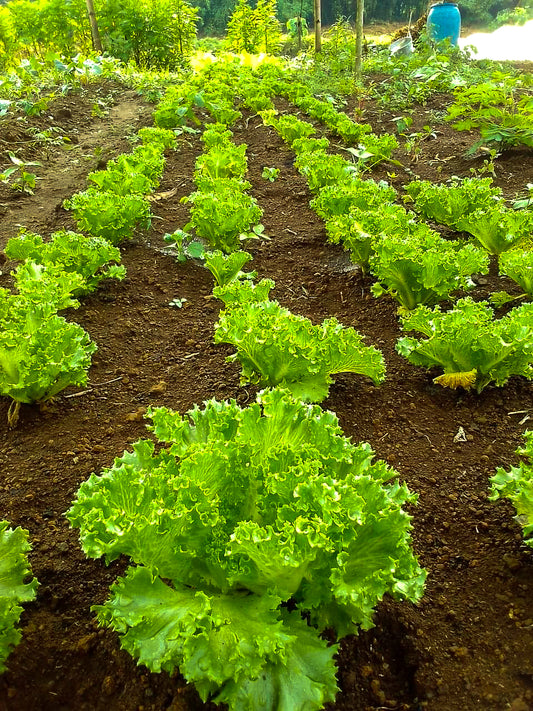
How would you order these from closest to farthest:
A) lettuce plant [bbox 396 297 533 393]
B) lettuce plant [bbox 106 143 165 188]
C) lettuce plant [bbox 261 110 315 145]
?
lettuce plant [bbox 396 297 533 393] < lettuce plant [bbox 106 143 165 188] < lettuce plant [bbox 261 110 315 145]

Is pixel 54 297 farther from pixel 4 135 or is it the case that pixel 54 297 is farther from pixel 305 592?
pixel 4 135

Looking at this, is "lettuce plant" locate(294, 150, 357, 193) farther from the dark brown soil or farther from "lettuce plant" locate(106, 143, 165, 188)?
"lettuce plant" locate(106, 143, 165, 188)

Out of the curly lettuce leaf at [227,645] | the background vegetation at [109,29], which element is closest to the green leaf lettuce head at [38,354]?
the curly lettuce leaf at [227,645]

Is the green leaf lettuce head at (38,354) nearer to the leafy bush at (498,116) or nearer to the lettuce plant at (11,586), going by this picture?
the lettuce plant at (11,586)

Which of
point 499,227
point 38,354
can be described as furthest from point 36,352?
point 499,227

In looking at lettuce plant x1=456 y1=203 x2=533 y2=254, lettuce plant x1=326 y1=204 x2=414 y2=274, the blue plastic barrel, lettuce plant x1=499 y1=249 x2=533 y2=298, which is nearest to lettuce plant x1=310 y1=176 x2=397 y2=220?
lettuce plant x1=326 y1=204 x2=414 y2=274

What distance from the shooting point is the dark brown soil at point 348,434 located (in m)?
2.06

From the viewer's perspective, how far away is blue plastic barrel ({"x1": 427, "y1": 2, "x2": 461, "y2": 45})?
20.5 meters

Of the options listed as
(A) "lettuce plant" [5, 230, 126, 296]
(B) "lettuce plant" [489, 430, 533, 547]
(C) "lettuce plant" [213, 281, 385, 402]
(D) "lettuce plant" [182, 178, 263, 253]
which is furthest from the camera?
(D) "lettuce plant" [182, 178, 263, 253]

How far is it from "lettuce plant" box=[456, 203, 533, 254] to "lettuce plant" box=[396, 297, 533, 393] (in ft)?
5.45

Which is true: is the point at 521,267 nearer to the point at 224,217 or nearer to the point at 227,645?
the point at 224,217

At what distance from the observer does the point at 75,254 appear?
4.65 m

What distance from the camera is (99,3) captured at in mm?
20328

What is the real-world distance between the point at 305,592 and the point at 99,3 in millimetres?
23745
